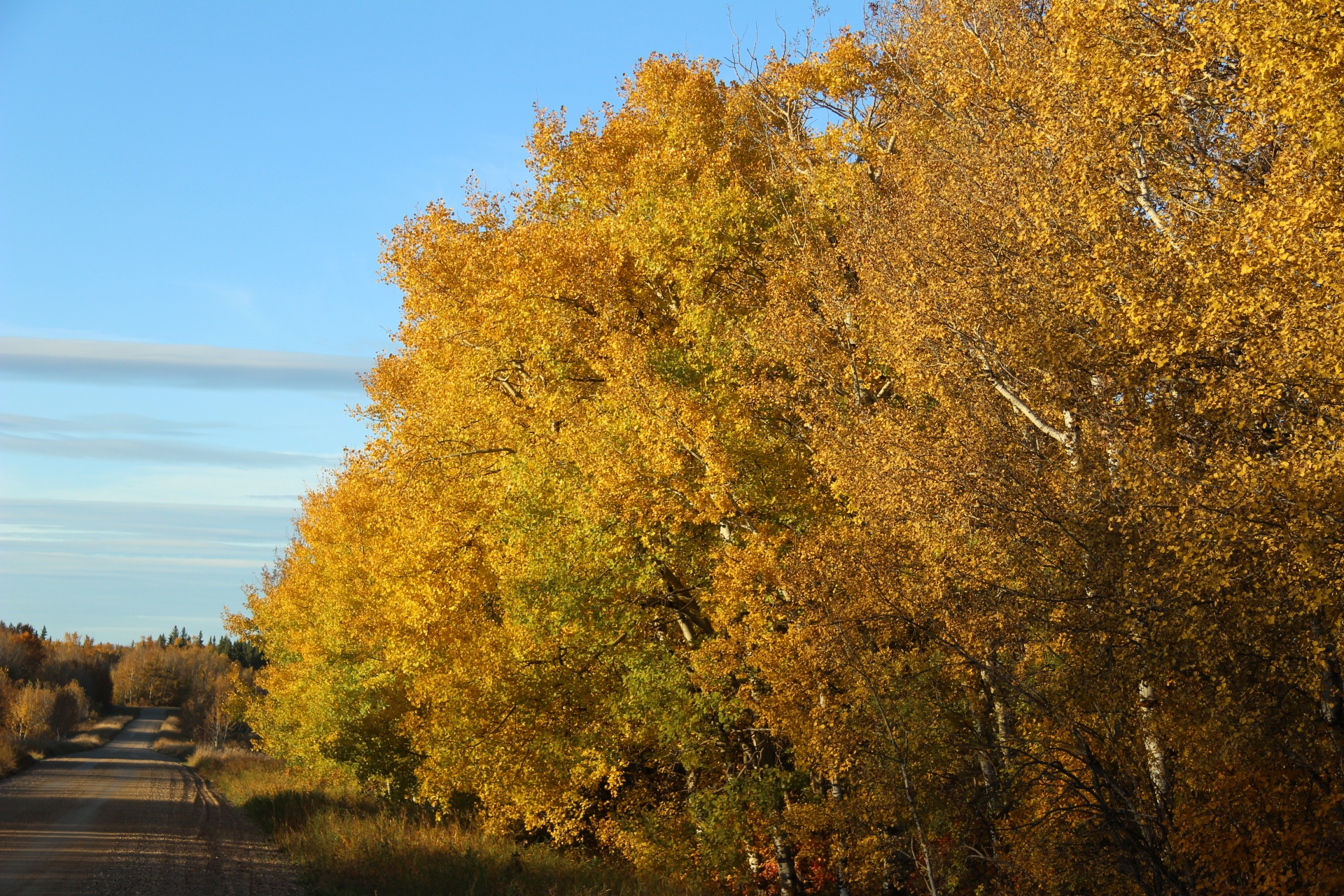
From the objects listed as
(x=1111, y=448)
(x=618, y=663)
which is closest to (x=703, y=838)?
(x=618, y=663)

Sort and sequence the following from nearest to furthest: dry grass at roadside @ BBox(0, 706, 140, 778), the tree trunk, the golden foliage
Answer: the golden foliage
the tree trunk
dry grass at roadside @ BBox(0, 706, 140, 778)

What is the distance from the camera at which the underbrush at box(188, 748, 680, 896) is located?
15.3 meters

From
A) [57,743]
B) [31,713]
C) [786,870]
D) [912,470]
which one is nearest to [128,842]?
[786,870]

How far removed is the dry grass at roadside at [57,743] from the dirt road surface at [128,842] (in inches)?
180

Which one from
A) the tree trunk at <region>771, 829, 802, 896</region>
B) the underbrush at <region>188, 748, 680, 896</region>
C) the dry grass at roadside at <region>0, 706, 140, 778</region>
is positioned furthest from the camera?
the dry grass at roadside at <region>0, 706, 140, 778</region>

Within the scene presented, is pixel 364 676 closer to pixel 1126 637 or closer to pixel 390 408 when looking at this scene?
pixel 390 408

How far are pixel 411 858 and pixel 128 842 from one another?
7299mm

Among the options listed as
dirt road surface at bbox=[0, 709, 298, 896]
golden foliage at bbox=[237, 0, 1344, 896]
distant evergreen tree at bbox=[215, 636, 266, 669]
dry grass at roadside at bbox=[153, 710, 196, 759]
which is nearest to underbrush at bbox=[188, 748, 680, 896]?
dirt road surface at bbox=[0, 709, 298, 896]

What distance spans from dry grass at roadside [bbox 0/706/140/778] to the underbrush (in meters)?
23.0

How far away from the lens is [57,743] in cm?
6256

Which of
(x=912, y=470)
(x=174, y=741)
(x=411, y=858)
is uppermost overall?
(x=912, y=470)

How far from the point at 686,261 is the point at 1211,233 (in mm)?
11643

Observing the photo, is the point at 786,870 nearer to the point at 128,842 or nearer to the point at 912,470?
the point at 912,470

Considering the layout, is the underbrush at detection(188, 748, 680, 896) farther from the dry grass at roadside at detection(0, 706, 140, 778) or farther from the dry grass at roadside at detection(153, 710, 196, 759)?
the dry grass at roadside at detection(153, 710, 196, 759)
